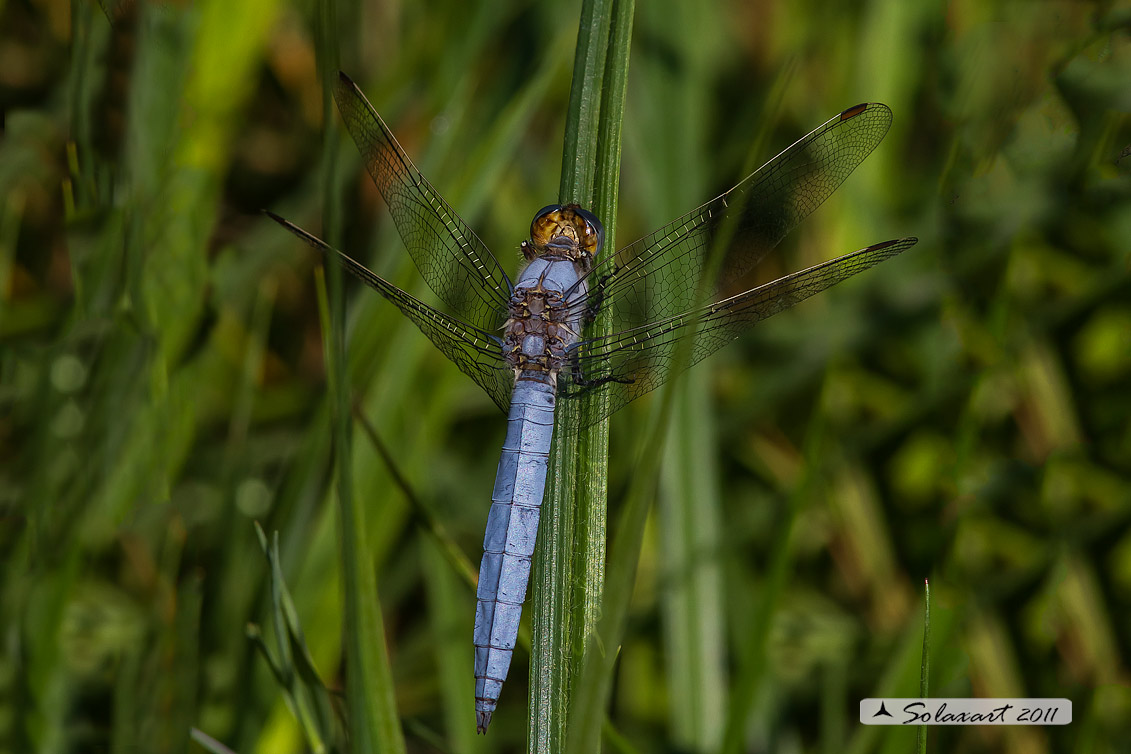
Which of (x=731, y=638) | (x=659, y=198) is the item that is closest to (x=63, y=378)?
(x=659, y=198)

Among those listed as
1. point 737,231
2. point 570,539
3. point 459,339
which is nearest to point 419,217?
point 459,339

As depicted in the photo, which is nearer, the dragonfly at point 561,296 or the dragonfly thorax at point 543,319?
the dragonfly at point 561,296

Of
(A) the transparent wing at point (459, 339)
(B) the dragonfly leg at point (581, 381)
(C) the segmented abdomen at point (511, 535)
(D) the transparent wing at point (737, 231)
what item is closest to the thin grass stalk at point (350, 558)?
(C) the segmented abdomen at point (511, 535)

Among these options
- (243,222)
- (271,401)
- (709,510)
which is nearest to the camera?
(709,510)

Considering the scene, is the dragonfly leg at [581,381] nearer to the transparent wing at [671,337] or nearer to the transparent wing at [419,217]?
the transparent wing at [671,337]

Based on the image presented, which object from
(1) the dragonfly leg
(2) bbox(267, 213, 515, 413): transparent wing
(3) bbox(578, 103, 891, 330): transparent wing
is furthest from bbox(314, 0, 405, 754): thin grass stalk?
(3) bbox(578, 103, 891, 330): transparent wing

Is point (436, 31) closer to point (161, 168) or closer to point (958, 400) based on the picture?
point (161, 168)
